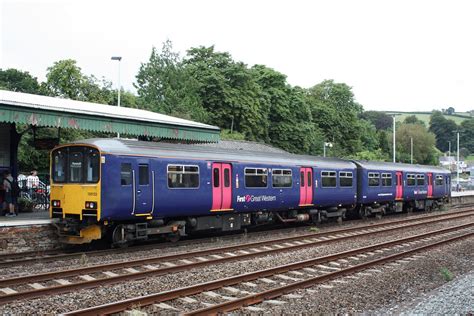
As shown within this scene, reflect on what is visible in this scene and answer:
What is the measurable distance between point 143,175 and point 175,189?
129 cm

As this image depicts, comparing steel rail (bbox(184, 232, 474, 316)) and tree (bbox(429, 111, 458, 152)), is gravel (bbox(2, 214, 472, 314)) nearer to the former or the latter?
steel rail (bbox(184, 232, 474, 316))

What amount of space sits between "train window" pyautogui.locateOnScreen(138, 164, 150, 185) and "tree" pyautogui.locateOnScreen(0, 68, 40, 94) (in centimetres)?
5173

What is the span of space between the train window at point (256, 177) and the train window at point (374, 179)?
889cm

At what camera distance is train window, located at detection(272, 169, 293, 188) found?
1983 cm

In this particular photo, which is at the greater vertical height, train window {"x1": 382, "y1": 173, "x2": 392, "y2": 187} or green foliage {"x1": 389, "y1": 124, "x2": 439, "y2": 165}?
green foliage {"x1": 389, "y1": 124, "x2": 439, "y2": 165}

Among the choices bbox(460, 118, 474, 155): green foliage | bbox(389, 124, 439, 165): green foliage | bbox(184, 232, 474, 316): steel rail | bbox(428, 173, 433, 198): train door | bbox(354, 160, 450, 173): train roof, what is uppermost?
bbox(460, 118, 474, 155): green foliage

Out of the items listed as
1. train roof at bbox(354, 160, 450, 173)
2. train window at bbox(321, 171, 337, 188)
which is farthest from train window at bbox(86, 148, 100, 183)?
train roof at bbox(354, 160, 450, 173)

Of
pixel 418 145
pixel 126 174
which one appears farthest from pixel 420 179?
pixel 418 145

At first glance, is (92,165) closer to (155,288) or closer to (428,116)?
(155,288)

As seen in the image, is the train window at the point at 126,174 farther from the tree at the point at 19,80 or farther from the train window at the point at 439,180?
the tree at the point at 19,80

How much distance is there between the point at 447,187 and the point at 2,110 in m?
31.2

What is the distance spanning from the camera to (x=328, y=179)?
23000 millimetres

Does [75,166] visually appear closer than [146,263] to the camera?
No

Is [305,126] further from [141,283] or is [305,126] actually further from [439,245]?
[141,283]
